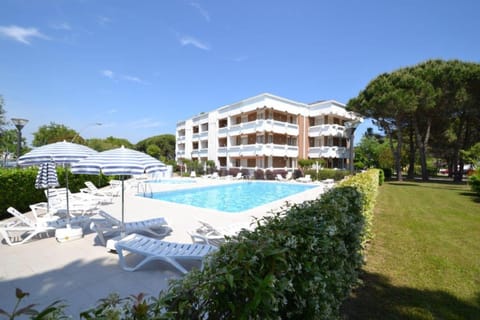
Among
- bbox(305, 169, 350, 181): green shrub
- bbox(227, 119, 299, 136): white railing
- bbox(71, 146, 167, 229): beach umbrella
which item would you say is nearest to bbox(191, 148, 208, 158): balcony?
bbox(227, 119, 299, 136): white railing

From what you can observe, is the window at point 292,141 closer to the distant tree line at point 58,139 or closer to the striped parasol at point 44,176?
the distant tree line at point 58,139

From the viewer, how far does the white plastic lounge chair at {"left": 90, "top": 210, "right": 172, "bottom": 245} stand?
606 centimetres

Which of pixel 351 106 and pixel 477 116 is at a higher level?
pixel 351 106

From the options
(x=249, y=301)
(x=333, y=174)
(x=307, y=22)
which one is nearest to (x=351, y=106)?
(x=333, y=174)

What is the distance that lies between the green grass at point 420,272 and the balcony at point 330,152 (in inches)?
931

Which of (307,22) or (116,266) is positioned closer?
(116,266)

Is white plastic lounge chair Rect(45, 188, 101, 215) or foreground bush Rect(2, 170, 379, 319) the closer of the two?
foreground bush Rect(2, 170, 379, 319)

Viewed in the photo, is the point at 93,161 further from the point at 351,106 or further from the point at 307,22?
the point at 351,106

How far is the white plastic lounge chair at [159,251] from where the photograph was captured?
4379mm

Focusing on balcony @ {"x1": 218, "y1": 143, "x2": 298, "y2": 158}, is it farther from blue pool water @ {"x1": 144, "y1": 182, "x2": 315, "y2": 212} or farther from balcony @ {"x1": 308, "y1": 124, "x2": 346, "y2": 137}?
blue pool water @ {"x1": 144, "y1": 182, "x2": 315, "y2": 212}

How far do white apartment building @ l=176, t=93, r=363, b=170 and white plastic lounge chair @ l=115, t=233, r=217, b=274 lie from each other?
24.8 metres

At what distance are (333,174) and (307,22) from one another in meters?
17.6

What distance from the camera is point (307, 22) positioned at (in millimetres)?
14156

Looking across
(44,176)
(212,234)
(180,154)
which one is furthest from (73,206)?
(180,154)
